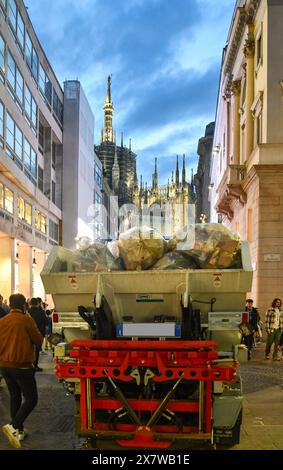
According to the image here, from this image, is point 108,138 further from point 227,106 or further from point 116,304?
point 116,304

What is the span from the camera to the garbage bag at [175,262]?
20.7 ft

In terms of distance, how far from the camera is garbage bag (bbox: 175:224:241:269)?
6.31 m

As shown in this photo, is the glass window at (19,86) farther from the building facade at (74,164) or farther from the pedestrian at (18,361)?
the pedestrian at (18,361)

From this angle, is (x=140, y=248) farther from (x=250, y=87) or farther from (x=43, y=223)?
(x=43, y=223)

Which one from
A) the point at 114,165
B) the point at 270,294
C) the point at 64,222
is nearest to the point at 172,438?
the point at 270,294

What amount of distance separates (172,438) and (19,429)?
2.02 meters

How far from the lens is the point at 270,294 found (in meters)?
20.7

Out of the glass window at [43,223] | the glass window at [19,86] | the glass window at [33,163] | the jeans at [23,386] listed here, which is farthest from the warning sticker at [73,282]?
the glass window at [43,223]

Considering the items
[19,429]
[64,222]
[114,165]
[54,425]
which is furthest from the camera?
[114,165]

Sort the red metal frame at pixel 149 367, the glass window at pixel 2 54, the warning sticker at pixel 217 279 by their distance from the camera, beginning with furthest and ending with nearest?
the glass window at pixel 2 54, the warning sticker at pixel 217 279, the red metal frame at pixel 149 367

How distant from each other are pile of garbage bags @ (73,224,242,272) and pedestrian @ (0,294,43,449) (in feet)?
3.00

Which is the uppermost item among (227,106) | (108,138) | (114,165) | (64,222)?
(108,138)

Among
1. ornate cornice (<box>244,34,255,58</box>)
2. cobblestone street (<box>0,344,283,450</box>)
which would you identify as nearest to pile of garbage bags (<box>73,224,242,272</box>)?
cobblestone street (<box>0,344,283,450</box>)

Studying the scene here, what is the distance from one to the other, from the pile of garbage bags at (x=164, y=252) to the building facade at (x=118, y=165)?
115364 mm
